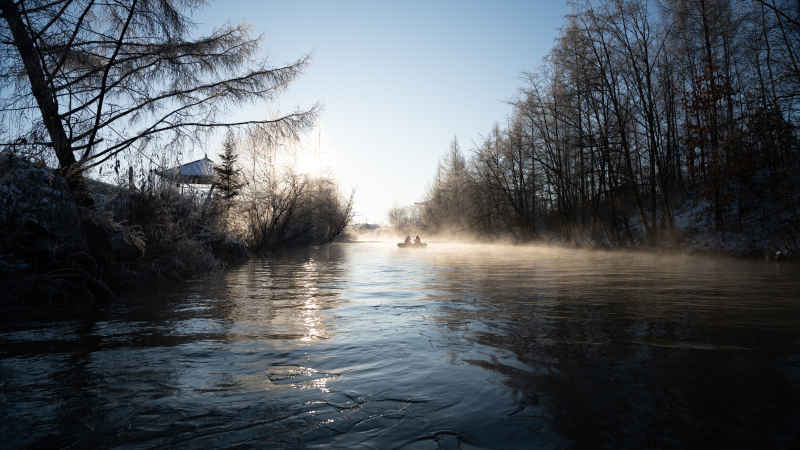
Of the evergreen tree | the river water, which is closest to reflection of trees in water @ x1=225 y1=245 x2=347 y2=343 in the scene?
the river water

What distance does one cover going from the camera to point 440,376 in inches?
103

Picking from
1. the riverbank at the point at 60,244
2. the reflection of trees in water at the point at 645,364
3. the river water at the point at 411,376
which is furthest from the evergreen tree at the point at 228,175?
the reflection of trees in water at the point at 645,364

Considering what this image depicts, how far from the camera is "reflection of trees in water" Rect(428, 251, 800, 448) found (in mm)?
1857

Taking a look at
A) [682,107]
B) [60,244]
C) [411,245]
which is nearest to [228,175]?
[411,245]

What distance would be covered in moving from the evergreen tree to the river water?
134 inches

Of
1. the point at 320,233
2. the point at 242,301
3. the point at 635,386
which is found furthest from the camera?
the point at 320,233

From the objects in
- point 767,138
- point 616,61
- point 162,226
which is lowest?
point 162,226

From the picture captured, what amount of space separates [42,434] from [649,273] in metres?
9.84

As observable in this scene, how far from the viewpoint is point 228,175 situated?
21531 mm

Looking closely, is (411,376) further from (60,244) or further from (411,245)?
(411,245)

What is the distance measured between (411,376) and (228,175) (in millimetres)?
21304

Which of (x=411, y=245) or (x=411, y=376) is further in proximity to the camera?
(x=411, y=245)

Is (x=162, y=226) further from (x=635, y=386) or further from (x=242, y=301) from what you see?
(x=635, y=386)

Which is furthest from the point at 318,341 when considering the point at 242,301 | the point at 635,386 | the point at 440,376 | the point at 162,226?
the point at 162,226
